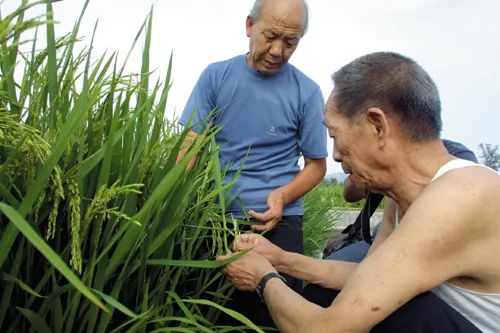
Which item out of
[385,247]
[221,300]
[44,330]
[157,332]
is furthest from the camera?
[221,300]

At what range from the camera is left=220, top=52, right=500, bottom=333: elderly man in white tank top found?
155 cm

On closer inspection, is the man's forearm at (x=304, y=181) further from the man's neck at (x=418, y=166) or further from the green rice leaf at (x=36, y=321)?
the green rice leaf at (x=36, y=321)

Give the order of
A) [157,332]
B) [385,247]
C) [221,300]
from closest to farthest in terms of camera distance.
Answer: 1. [157,332]
2. [385,247]
3. [221,300]

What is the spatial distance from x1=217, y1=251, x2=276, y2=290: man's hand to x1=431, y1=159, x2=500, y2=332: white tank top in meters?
0.49

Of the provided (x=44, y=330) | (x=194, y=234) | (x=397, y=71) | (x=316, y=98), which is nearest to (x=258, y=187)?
(x=316, y=98)

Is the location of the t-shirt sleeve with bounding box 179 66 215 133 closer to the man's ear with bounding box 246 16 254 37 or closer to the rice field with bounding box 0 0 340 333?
the man's ear with bounding box 246 16 254 37

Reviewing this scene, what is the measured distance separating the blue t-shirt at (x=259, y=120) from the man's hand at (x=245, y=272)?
48cm

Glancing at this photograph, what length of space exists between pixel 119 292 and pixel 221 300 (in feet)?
1.54

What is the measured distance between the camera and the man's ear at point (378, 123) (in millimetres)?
1657

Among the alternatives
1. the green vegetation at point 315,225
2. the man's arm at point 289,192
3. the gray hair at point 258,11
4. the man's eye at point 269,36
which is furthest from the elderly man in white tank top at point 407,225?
the green vegetation at point 315,225

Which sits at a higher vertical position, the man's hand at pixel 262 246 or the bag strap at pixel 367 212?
the man's hand at pixel 262 246

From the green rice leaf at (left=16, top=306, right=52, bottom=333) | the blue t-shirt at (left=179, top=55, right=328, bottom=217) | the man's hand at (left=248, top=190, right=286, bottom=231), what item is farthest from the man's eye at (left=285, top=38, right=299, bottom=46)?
the green rice leaf at (left=16, top=306, right=52, bottom=333)

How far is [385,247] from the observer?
1.59m

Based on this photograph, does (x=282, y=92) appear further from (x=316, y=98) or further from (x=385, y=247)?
(x=385, y=247)
